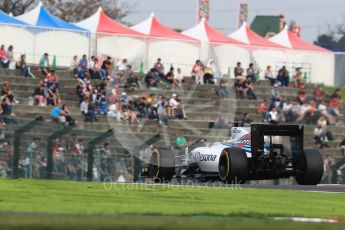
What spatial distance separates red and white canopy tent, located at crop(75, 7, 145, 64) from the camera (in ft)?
145

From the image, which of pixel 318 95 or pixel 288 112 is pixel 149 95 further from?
pixel 318 95

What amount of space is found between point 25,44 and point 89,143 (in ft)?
48.4

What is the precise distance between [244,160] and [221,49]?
2912 centimetres

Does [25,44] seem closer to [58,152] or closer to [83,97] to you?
[83,97]

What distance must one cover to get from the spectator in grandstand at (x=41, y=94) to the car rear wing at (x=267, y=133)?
15.0 meters

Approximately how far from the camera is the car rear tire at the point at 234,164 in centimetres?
2008

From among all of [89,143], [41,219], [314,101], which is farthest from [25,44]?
[41,219]

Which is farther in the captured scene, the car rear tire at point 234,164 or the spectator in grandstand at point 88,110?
the spectator in grandstand at point 88,110

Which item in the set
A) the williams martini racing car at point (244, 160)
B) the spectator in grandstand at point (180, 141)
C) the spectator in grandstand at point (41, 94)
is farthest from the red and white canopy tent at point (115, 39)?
the williams martini racing car at point (244, 160)

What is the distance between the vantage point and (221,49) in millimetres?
49000

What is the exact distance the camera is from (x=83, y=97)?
35.2 meters

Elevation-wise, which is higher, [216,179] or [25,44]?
[25,44]

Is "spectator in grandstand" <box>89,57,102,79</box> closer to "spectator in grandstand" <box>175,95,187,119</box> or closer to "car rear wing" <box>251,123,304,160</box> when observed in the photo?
"spectator in grandstand" <box>175,95,187,119</box>

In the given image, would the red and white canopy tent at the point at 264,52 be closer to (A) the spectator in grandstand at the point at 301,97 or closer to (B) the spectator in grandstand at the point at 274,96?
(B) the spectator in grandstand at the point at 274,96
